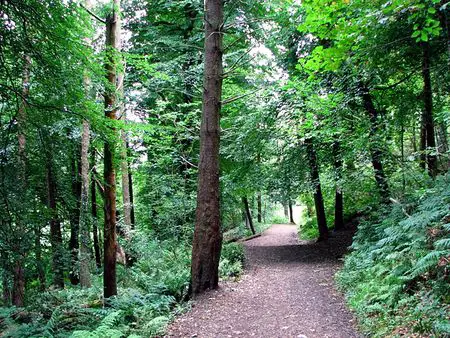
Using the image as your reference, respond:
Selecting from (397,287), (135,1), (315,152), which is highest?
(135,1)

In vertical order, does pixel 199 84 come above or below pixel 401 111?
above

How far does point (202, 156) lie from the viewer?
7145 millimetres

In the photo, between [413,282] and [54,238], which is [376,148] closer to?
[413,282]

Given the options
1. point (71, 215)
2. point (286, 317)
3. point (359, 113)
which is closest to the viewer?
point (286, 317)

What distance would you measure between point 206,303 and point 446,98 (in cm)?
1069

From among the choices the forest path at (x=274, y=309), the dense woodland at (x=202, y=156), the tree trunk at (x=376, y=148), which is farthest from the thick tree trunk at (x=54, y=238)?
the tree trunk at (x=376, y=148)

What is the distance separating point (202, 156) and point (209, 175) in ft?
1.47

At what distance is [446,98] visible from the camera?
11.2 metres

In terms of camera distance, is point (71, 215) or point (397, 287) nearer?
point (397, 287)

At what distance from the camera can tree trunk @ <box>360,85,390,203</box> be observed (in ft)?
25.9

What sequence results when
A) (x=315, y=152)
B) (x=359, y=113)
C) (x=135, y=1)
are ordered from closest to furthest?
(x=359, y=113) → (x=315, y=152) → (x=135, y=1)

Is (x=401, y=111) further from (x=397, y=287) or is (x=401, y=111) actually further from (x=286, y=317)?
(x=286, y=317)

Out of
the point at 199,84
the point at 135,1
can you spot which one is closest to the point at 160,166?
the point at 199,84

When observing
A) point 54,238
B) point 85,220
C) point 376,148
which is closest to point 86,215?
point 85,220
